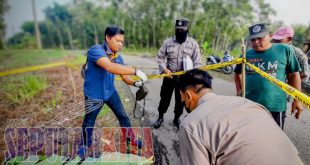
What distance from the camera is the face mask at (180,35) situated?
3.44 metres

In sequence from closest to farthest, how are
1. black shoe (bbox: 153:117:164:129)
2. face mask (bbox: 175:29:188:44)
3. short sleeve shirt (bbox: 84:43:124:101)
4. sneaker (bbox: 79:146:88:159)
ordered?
short sleeve shirt (bbox: 84:43:124:101)
sneaker (bbox: 79:146:88:159)
face mask (bbox: 175:29:188:44)
black shoe (bbox: 153:117:164:129)

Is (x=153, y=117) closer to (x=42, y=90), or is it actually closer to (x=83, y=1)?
(x=42, y=90)

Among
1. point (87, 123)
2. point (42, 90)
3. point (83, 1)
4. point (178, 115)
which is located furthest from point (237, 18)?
point (83, 1)

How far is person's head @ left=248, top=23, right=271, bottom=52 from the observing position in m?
2.54

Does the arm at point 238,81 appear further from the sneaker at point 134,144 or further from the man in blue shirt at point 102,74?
the sneaker at point 134,144

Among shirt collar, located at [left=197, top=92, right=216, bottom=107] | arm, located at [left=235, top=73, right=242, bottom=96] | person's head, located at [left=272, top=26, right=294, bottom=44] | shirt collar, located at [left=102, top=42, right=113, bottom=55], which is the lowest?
arm, located at [left=235, top=73, right=242, bottom=96]

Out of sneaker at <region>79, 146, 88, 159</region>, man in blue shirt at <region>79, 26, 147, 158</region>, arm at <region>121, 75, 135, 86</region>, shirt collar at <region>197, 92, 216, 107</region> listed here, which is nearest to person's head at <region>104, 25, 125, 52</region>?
man in blue shirt at <region>79, 26, 147, 158</region>

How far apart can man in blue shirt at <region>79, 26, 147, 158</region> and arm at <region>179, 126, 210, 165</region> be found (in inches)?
58.0

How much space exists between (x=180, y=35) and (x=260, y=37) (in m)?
1.19

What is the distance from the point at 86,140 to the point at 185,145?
1983 mm

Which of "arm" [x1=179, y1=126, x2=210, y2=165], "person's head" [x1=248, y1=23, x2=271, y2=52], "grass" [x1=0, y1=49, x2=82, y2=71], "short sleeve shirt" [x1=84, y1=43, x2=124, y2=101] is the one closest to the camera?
"arm" [x1=179, y1=126, x2=210, y2=165]

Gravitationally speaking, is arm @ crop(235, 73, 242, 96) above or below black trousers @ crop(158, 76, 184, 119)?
above

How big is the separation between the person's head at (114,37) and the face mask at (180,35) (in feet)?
3.09

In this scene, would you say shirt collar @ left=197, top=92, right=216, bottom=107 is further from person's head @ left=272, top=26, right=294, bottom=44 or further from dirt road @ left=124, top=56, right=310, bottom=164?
person's head @ left=272, top=26, right=294, bottom=44
